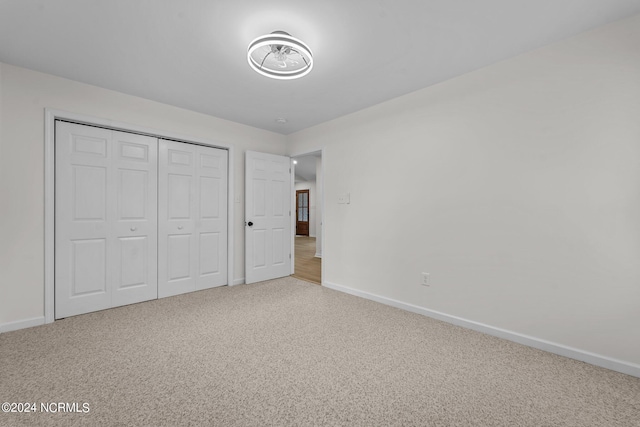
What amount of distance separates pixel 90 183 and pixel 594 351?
15.5ft

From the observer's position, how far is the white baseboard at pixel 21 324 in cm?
241

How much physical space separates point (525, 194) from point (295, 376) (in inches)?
90.6

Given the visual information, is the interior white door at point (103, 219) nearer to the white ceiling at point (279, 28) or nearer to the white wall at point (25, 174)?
the white wall at point (25, 174)

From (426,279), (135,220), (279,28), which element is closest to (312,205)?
(135,220)

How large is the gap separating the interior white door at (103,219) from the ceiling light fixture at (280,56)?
192cm

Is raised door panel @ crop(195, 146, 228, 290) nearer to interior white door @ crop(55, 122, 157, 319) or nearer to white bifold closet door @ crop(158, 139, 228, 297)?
white bifold closet door @ crop(158, 139, 228, 297)

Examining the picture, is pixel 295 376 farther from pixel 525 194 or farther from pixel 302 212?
pixel 302 212

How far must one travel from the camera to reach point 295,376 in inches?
70.7

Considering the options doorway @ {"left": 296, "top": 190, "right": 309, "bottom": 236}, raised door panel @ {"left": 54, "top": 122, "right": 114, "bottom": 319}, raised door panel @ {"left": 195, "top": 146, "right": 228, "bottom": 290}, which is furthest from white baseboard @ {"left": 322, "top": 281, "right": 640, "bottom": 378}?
doorway @ {"left": 296, "top": 190, "right": 309, "bottom": 236}

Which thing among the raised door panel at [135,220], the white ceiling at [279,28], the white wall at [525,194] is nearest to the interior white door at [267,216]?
the raised door panel at [135,220]

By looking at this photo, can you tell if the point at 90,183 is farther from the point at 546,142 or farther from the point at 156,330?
the point at 546,142

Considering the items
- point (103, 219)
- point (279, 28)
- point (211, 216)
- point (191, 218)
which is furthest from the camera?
point (211, 216)

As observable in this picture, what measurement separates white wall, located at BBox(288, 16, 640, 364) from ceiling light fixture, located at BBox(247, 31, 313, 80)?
1400 mm

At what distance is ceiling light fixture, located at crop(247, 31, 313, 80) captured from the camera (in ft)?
6.21
